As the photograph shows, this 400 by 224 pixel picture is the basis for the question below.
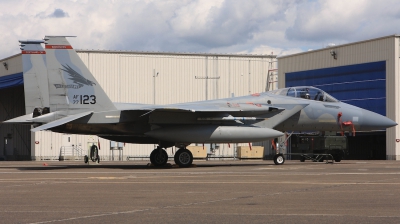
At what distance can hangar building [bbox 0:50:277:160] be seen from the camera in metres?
49.1

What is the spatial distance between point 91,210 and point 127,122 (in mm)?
15537

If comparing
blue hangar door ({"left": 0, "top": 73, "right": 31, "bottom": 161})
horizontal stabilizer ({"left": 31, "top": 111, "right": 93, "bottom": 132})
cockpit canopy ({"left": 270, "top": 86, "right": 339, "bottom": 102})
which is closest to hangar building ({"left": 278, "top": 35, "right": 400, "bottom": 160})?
cockpit canopy ({"left": 270, "top": 86, "right": 339, "bottom": 102})

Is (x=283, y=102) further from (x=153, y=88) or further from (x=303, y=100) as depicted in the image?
(x=153, y=88)

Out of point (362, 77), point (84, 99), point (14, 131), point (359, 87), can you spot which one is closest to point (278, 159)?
point (84, 99)

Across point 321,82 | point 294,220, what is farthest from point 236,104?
point 321,82

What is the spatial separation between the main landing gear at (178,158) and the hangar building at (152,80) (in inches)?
839

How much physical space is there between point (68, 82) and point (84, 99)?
0.93 metres

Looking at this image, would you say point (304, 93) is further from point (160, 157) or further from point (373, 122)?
point (160, 157)

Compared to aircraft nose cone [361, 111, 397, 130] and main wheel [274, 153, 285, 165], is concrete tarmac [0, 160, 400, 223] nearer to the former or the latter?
main wheel [274, 153, 285, 165]

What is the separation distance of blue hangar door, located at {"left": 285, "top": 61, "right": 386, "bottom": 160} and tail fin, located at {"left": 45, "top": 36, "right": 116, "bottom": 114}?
2356 cm

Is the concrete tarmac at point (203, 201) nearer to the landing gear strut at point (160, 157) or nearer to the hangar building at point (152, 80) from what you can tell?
the landing gear strut at point (160, 157)

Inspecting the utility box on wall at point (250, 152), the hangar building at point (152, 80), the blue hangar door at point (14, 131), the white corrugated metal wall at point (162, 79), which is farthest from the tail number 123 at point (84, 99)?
the blue hangar door at point (14, 131)

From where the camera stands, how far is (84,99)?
83.7ft

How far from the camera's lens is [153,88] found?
166 ft
